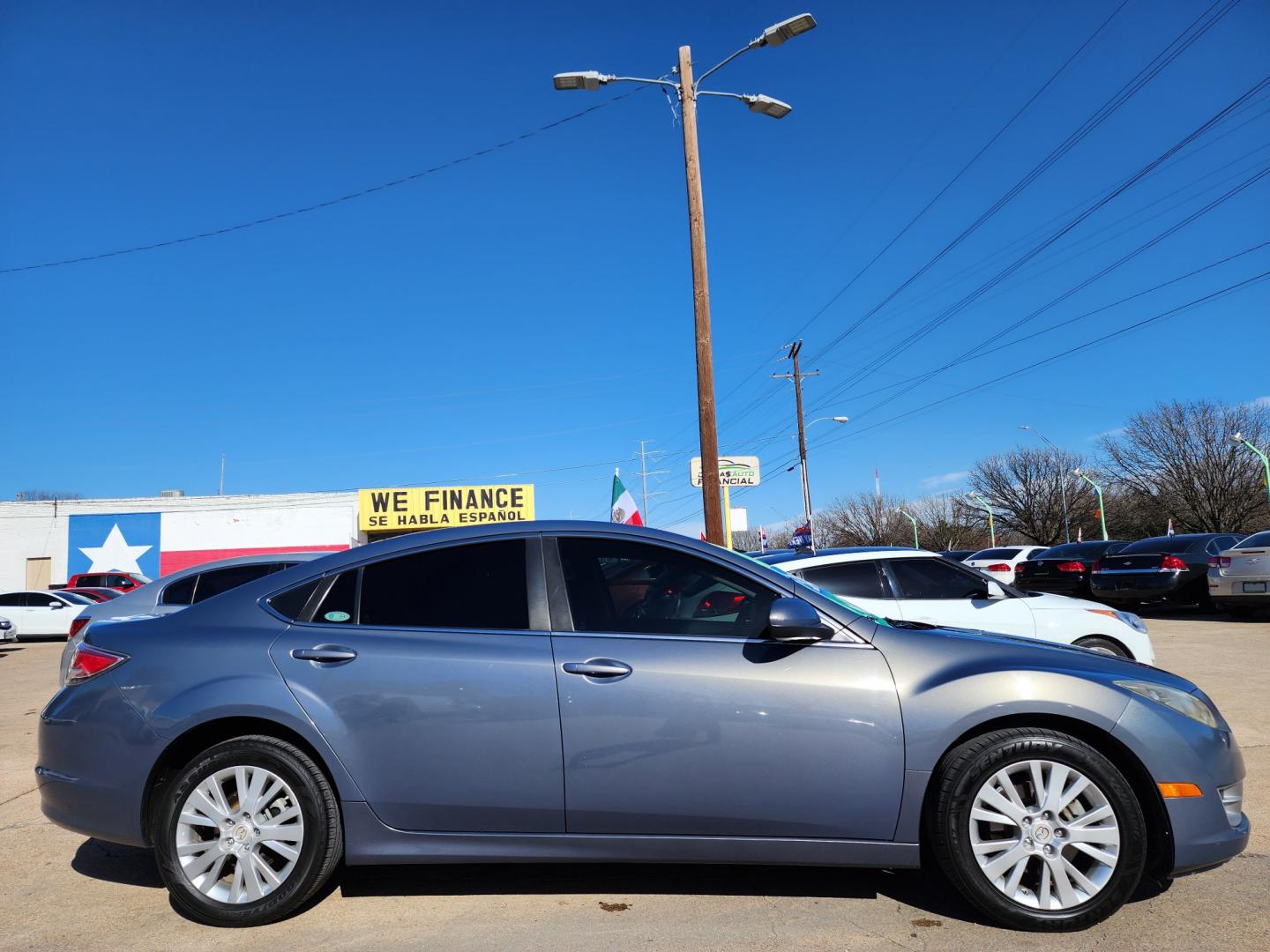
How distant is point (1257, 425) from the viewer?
47375 mm

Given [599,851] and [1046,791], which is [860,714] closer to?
[1046,791]

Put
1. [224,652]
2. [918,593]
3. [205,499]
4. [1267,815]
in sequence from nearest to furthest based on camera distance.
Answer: [224,652]
[1267,815]
[918,593]
[205,499]

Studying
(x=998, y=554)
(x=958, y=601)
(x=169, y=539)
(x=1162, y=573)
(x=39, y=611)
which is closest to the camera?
(x=958, y=601)

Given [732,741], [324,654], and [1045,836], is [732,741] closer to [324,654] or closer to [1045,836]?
[1045,836]

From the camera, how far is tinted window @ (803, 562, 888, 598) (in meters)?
7.29

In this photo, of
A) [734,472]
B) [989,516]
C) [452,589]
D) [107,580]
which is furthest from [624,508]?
[989,516]

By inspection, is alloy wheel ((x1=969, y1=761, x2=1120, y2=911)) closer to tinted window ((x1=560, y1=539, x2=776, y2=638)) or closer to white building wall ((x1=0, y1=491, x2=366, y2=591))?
tinted window ((x1=560, y1=539, x2=776, y2=638))

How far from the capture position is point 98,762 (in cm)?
349

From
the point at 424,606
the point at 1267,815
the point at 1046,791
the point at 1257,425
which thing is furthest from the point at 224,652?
the point at 1257,425

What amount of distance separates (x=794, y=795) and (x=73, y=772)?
2925mm

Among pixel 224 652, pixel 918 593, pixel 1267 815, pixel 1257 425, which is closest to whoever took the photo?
pixel 224 652

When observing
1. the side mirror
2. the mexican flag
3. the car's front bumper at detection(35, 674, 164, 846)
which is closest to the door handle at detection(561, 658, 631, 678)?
the side mirror

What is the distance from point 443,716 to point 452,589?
544mm

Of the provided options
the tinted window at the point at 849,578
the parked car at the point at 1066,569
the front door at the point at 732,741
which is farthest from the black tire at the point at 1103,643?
the parked car at the point at 1066,569
